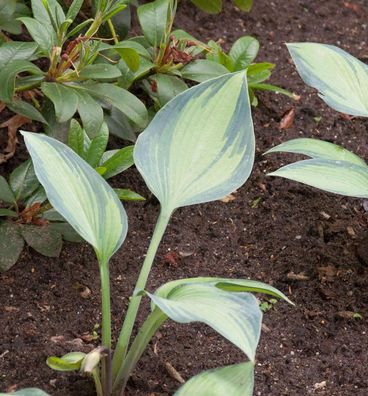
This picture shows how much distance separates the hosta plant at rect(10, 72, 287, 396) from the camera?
1.34 meters

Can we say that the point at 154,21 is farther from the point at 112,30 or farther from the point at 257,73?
the point at 257,73

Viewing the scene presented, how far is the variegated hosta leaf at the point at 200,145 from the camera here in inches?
61.5

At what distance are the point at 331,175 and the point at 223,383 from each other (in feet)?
1.73

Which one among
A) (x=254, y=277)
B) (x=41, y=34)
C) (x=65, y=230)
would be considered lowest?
(x=254, y=277)

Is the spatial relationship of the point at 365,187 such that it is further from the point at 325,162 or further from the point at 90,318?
the point at 90,318

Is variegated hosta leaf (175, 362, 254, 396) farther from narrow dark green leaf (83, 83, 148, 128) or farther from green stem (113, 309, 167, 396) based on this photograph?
narrow dark green leaf (83, 83, 148, 128)

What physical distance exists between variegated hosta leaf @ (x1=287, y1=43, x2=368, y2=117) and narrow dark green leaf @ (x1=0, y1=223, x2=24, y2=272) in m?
0.69

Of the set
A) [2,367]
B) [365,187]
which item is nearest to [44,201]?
[2,367]

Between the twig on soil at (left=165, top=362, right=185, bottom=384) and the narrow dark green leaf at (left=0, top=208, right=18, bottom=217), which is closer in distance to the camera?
the twig on soil at (left=165, top=362, right=185, bottom=384)

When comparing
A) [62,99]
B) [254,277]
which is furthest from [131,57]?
[254,277]

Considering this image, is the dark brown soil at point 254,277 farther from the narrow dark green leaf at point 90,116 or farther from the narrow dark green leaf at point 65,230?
the narrow dark green leaf at point 90,116

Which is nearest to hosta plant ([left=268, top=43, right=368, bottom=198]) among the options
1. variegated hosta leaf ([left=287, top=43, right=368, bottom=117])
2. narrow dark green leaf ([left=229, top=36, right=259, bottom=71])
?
variegated hosta leaf ([left=287, top=43, right=368, bottom=117])

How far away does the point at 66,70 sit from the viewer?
1.86 metres

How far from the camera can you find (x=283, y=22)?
107 inches
